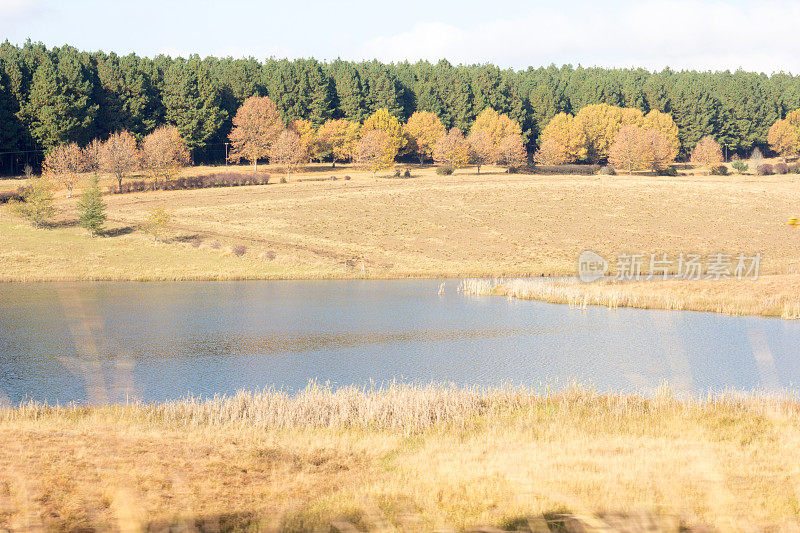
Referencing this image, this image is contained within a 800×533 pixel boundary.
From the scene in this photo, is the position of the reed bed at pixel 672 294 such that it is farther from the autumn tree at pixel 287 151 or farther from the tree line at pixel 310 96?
the tree line at pixel 310 96

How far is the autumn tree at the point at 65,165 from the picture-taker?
88938mm

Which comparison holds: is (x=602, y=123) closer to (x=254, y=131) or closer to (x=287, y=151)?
(x=287, y=151)

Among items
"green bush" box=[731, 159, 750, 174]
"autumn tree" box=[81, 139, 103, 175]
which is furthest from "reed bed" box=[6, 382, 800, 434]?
"green bush" box=[731, 159, 750, 174]

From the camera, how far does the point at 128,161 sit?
94.3m

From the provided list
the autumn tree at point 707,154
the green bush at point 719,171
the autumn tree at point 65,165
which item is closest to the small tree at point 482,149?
the green bush at point 719,171

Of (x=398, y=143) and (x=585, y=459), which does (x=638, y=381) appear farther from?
(x=398, y=143)

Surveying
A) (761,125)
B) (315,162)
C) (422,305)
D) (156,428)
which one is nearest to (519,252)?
(422,305)

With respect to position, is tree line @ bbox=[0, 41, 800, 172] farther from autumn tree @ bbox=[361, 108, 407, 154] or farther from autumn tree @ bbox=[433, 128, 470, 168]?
autumn tree @ bbox=[433, 128, 470, 168]

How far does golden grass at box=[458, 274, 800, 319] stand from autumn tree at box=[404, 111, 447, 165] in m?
84.5

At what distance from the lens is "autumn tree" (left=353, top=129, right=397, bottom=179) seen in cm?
11625

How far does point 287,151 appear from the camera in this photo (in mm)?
111250

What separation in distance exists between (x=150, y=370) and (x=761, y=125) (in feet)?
560

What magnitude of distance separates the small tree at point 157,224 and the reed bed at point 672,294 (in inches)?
1247

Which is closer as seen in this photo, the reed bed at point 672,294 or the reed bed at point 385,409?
the reed bed at point 385,409
